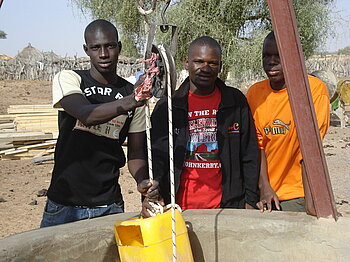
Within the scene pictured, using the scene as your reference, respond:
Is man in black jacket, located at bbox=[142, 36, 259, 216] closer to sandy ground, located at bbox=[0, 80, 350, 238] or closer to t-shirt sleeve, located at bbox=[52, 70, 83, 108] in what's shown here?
t-shirt sleeve, located at bbox=[52, 70, 83, 108]

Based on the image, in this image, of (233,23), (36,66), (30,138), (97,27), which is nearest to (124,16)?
(233,23)

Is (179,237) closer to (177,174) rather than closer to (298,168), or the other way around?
(177,174)

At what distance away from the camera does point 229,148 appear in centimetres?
257

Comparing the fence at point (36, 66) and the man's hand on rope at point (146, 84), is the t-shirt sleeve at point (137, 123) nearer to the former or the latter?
the man's hand on rope at point (146, 84)

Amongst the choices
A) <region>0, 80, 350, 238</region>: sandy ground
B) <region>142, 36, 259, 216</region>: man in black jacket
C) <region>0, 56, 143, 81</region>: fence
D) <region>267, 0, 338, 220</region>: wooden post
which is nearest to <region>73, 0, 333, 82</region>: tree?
<region>0, 80, 350, 238</region>: sandy ground

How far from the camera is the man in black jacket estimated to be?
8.34 ft

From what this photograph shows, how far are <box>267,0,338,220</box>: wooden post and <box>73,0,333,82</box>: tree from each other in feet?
32.7

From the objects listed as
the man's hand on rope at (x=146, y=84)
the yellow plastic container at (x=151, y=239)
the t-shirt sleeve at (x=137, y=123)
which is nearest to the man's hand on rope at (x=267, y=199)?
the yellow plastic container at (x=151, y=239)

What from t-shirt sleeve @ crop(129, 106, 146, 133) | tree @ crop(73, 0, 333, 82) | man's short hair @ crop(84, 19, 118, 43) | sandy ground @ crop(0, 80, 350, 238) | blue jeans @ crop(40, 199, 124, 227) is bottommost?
sandy ground @ crop(0, 80, 350, 238)

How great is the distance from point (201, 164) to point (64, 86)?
2.77 feet

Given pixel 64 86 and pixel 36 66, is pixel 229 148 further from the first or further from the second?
pixel 36 66

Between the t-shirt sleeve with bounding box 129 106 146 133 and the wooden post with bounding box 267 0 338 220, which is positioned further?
the t-shirt sleeve with bounding box 129 106 146 133

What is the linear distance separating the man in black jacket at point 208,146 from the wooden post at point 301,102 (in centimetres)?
48

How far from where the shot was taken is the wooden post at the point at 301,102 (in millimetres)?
2012
